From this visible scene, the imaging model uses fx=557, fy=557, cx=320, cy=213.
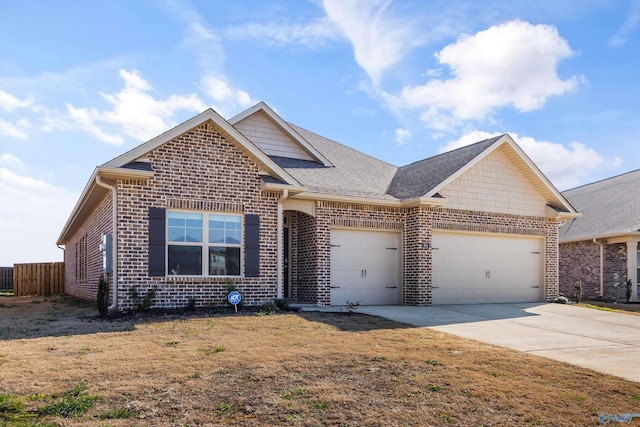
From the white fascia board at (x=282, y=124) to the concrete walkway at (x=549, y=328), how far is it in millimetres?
5808

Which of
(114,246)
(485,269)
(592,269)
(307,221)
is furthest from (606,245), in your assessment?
(114,246)

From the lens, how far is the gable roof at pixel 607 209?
20.9 metres

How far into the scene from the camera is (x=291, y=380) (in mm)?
6734

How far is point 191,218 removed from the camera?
1304 centimetres

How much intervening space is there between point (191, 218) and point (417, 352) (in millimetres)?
6711

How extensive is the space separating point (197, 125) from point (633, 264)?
54.7ft

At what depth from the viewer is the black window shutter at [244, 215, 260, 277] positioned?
13484mm

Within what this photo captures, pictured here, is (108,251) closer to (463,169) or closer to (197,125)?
(197,125)

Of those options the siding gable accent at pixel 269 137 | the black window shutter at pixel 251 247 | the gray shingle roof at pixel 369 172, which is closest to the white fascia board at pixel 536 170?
the gray shingle roof at pixel 369 172

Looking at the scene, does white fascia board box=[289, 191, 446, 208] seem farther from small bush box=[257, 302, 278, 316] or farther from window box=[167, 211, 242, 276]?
small bush box=[257, 302, 278, 316]

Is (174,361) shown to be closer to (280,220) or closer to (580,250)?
(280,220)

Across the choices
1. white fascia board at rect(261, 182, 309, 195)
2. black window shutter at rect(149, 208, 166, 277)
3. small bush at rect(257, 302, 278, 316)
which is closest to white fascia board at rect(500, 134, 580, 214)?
white fascia board at rect(261, 182, 309, 195)

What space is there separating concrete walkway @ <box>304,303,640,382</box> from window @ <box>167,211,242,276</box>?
3091mm

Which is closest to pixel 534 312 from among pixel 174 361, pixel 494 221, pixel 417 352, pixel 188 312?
pixel 494 221
